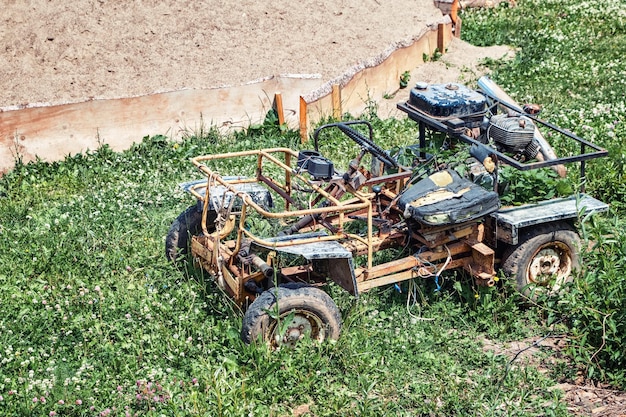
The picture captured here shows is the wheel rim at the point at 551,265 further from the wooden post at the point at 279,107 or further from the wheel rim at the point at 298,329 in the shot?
the wooden post at the point at 279,107

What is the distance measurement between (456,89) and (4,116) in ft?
15.8

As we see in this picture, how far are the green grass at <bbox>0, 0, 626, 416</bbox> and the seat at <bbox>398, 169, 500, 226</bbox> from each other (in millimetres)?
687

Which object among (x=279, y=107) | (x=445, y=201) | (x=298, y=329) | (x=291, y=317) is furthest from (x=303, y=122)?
(x=291, y=317)

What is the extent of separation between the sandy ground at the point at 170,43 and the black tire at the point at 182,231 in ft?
14.3

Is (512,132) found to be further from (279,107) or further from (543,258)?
(279,107)

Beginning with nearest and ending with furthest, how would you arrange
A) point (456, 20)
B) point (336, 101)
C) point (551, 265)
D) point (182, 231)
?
1. point (551, 265)
2. point (182, 231)
3. point (336, 101)
4. point (456, 20)

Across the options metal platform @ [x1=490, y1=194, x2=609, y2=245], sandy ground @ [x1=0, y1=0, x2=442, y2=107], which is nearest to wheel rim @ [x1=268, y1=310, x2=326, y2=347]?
metal platform @ [x1=490, y1=194, x2=609, y2=245]

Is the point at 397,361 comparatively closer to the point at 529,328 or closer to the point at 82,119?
the point at 529,328

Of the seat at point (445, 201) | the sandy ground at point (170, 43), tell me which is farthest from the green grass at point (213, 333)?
the sandy ground at point (170, 43)

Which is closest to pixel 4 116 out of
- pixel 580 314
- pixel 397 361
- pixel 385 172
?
pixel 385 172

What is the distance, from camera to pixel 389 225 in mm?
6516

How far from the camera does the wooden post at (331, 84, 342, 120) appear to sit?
34.1 ft

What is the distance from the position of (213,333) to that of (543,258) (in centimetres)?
262

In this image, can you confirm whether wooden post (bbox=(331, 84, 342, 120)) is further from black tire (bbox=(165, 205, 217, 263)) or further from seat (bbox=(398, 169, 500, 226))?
seat (bbox=(398, 169, 500, 226))
